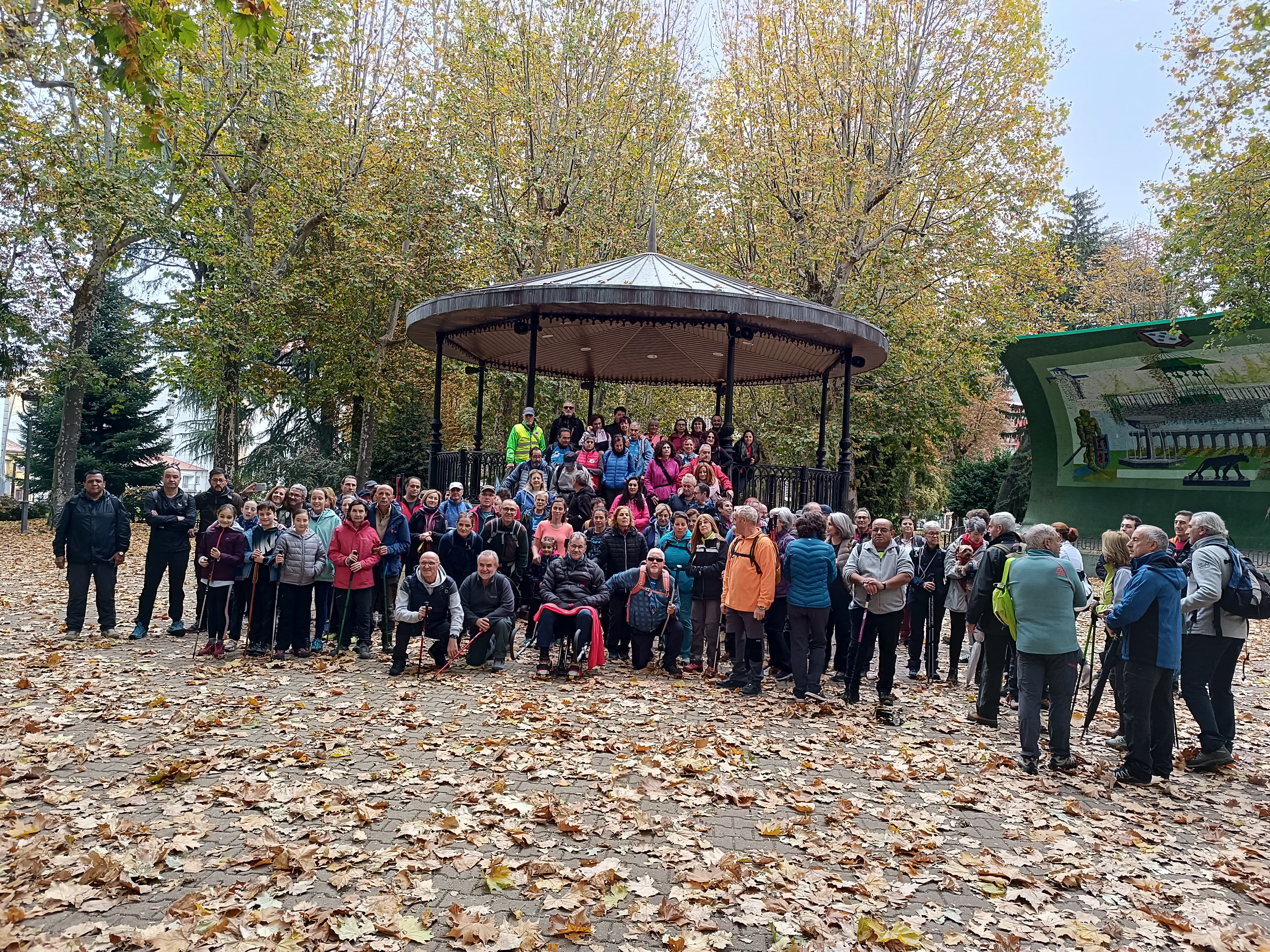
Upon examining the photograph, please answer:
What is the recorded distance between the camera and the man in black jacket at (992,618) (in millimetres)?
7836

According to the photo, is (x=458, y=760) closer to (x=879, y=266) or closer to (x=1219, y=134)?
(x=1219, y=134)

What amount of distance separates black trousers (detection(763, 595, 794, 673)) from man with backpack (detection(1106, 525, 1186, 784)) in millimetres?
3272

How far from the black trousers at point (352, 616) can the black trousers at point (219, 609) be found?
111cm

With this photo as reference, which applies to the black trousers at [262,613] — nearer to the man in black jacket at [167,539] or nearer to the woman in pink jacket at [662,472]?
the man in black jacket at [167,539]

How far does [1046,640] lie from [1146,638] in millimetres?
702

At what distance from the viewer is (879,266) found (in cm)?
2169

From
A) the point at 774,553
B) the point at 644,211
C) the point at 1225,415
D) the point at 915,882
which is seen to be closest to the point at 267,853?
the point at 915,882

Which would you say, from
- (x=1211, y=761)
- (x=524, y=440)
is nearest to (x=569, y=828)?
(x=1211, y=761)

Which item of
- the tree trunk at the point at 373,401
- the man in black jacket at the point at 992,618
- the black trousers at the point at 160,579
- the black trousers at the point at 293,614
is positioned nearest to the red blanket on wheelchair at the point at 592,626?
the black trousers at the point at 293,614

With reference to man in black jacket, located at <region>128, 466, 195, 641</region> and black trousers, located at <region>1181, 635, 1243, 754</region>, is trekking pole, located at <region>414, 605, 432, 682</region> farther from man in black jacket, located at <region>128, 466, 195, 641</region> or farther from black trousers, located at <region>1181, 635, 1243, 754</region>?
black trousers, located at <region>1181, 635, 1243, 754</region>

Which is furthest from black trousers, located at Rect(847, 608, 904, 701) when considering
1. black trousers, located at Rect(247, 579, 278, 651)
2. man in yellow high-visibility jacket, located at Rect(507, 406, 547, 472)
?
black trousers, located at Rect(247, 579, 278, 651)

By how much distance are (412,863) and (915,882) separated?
2.70 meters

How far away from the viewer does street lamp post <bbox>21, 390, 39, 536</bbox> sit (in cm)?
2595

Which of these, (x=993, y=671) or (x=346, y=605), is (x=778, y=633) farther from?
(x=346, y=605)
